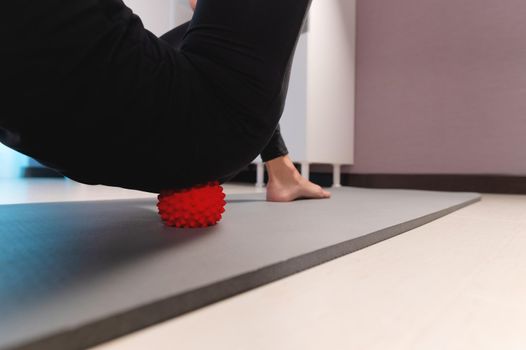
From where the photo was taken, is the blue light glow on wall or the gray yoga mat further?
the blue light glow on wall

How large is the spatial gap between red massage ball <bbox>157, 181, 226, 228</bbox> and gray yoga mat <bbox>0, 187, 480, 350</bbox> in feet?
0.08

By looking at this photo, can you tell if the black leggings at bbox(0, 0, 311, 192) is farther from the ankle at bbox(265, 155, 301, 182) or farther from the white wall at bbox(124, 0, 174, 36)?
the white wall at bbox(124, 0, 174, 36)

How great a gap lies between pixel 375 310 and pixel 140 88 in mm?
352

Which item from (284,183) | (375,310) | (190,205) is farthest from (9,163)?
(375,310)

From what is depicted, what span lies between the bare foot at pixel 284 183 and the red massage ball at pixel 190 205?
1.67 ft

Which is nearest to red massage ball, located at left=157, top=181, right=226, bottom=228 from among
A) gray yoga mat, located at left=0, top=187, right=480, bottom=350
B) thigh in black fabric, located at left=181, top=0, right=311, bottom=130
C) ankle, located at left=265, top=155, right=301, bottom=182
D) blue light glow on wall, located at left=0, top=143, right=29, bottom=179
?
gray yoga mat, located at left=0, top=187, right=480, bottom=350

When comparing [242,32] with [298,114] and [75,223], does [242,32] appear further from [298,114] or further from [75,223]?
[298,114]

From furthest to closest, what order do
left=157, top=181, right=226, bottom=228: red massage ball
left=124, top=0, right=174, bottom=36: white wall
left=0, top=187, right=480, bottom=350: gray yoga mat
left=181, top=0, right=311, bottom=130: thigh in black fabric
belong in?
left=124, top=0, right=174, bottom=36: white wall → left=157, top=181, right=226, bottom=228: red massage ball → left=181, top=0, right=311, bottom=130: thigh in black fabric → left=0, top=187, right=480, bottom=350: gray yoga mat

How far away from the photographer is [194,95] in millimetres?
509

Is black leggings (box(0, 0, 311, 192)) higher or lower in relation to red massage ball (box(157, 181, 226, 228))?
higher

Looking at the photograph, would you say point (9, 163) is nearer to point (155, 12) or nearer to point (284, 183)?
point (155, 12)

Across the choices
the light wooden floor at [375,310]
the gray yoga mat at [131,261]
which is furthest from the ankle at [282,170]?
the light wooden floor at [375,310]

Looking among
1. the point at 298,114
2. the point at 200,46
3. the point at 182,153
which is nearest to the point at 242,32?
the point at 200,46

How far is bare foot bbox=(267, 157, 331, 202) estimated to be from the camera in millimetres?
1224
